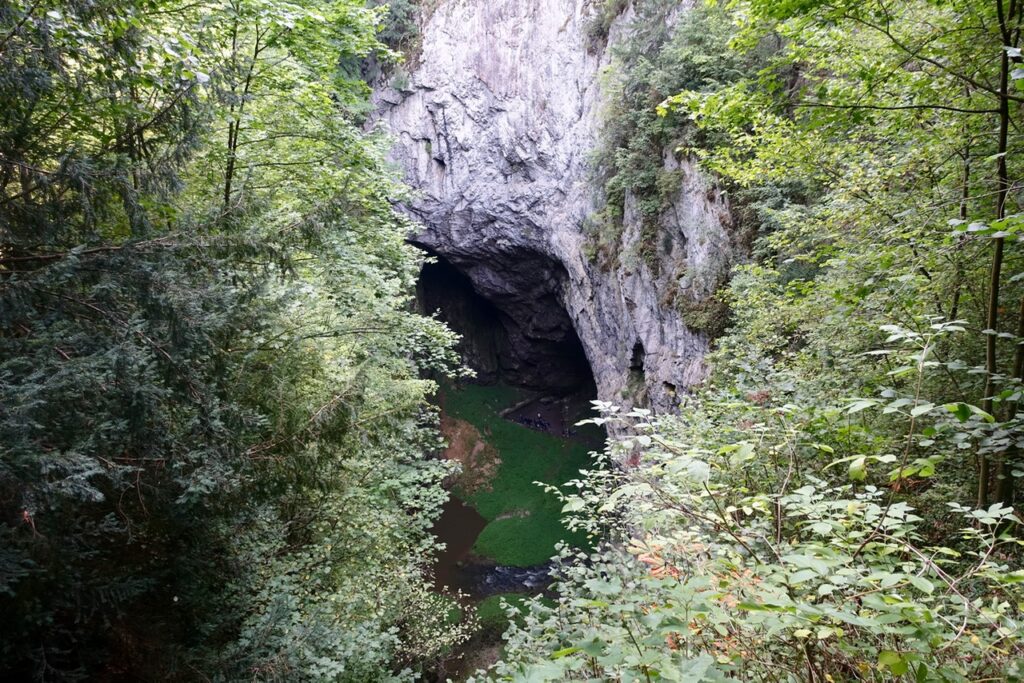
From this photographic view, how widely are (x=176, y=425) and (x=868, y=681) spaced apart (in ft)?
13.3

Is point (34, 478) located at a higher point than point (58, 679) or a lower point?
higher

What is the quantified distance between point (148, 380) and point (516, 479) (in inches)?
749

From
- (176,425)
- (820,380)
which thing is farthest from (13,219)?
(820,380)

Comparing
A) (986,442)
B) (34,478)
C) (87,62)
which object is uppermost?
(87,62)

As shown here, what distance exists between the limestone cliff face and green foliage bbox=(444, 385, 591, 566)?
16.9ft

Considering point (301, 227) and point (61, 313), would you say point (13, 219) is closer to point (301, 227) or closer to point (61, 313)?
point (61, 313)

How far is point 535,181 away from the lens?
18453 mm

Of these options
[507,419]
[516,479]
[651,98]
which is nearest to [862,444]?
[651,98]

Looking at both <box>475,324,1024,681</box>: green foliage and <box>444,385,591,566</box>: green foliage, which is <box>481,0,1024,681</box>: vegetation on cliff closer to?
<box>475,324,1024,681</box>: green foliage

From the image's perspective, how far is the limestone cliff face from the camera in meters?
12.4

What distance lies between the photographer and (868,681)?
5.74 feet

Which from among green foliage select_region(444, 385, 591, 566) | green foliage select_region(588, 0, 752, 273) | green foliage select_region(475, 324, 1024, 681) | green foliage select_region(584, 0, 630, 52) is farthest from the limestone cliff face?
green foliage select_region(475, 324, 1024, 681)

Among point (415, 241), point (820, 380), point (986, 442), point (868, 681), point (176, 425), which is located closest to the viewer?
point (868, 681)

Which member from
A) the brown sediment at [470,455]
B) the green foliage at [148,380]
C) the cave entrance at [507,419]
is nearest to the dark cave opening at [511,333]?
the cave entrance at [507,419]
